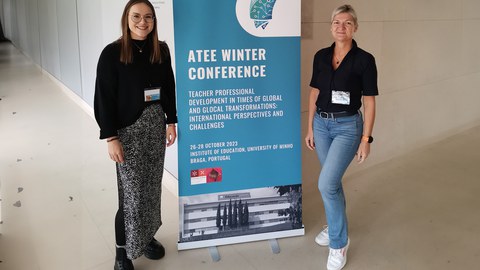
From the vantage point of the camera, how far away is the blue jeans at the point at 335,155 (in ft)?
6.97

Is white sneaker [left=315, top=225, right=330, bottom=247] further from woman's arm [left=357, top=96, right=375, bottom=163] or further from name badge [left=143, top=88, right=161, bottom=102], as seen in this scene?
name badge [left=143, top=88, right=161, bottom=102]

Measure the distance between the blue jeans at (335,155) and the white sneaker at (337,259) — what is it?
0.03m

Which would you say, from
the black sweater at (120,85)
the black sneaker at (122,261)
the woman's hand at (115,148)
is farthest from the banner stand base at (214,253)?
the black sweater at (120,85)

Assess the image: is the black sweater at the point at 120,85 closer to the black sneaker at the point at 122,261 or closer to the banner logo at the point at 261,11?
the banner logo at the point at 261,11

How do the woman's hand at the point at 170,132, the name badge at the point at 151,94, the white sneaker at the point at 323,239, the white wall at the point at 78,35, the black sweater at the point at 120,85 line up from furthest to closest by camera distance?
the white wall at the point at 78,35
the white sneaker at the point at 323,239
the woman's hand at the point at 170,132
the name badge at the point at 151,94
the black sweater at the point at 120,85

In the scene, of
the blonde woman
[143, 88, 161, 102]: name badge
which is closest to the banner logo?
the blonde woman

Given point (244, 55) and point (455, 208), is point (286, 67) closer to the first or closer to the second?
point (244, 55)

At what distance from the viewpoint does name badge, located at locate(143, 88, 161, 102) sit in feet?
6.49

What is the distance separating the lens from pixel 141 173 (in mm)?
2043

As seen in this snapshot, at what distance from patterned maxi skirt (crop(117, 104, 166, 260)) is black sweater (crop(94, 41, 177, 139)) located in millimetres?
67

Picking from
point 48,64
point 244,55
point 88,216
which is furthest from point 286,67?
point 48,64

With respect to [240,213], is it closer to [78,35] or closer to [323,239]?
[323,239]

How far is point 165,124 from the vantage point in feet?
7.08

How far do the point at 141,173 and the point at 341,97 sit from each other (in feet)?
3.85
